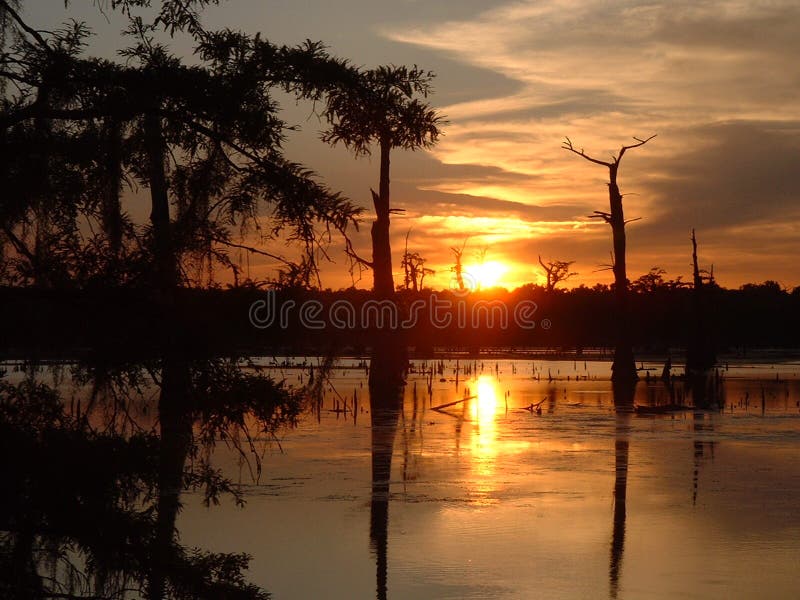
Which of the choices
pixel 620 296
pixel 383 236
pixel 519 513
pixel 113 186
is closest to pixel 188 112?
pixel 113 186

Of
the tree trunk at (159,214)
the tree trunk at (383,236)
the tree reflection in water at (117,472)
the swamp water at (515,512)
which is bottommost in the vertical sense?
the swamp water at (515,512)

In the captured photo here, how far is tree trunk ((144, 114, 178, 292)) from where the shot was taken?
5.87 m

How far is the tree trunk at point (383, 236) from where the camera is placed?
44231 mm

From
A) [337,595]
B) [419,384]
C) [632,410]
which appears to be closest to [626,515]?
Result: [337,595]

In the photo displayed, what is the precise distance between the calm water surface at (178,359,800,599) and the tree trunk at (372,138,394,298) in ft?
58.6

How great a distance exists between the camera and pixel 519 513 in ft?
46.5

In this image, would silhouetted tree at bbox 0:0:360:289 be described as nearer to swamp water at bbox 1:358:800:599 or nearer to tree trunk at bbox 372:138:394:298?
swamp water at bbox 1:358:800:599

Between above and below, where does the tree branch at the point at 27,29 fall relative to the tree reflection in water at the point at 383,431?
above

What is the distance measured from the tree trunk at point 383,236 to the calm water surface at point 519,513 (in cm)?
1786

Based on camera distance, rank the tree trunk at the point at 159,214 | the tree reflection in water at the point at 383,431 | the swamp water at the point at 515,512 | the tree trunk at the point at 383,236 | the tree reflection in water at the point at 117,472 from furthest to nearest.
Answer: the tree trunk at the point at 383,236 < the tree reflection in water at the point at 383,431 < the swamp water at the point at 515,512 < the tree trunk at the point at 159,214 < the tree reflection in water at the point at 117,472

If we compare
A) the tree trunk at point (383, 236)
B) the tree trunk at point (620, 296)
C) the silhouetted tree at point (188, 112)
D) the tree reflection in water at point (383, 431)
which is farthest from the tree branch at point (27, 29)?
the tree trunk at point (620, 296)

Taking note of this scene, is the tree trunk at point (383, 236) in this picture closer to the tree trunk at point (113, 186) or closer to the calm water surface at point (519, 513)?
the calm water surface at point (519, 513)

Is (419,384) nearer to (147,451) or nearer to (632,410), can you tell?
(632,410)

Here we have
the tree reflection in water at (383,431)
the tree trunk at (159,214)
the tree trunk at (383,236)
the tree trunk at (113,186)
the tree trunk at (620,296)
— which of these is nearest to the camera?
the tree trunk at (159,214)
